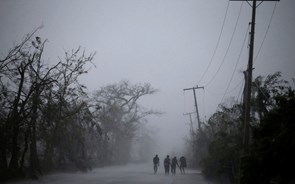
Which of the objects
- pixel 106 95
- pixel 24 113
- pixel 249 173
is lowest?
pixel 249 173

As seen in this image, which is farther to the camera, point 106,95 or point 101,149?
point 106,95

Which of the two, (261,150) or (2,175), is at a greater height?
(261,150)

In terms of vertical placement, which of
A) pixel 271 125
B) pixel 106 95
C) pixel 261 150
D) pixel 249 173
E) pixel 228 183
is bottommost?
pixel 228 183

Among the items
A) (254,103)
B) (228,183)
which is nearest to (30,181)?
(228,183)

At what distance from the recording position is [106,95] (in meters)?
50.0

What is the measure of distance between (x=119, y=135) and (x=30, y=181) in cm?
3531

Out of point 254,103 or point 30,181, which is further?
point 254,103

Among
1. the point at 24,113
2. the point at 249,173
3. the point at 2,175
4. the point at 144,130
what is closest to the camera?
the point at 249,173

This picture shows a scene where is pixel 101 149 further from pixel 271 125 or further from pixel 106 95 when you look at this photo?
pixel 271 125

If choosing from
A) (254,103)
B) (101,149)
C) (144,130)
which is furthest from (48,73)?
(144,130)

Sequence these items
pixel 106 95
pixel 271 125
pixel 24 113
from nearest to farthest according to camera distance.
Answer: pixel 271 125 → pixel 24 113 → pixel 106 95

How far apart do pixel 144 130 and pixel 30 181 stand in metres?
66.5

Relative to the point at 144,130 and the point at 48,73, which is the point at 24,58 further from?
the point at 144,130

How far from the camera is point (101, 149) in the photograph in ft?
151
